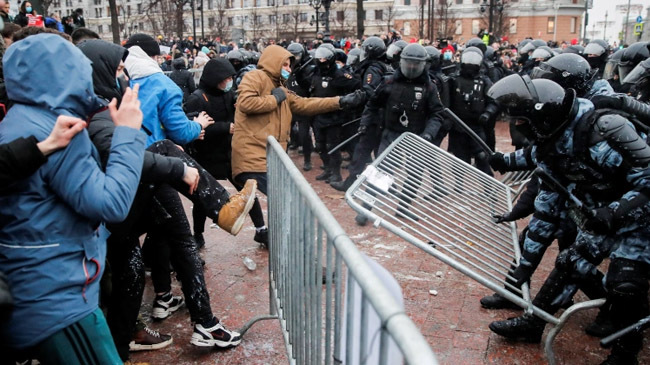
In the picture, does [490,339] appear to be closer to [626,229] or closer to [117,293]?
[626,229]

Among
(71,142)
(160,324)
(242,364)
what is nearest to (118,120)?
(71,142)

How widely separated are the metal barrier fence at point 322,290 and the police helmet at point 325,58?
550cm

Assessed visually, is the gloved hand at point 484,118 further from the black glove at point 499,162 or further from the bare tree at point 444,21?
the bare tree at point 444,21

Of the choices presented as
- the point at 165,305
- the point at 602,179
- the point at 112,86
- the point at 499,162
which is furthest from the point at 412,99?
the point at 112,86

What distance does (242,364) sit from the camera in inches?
138

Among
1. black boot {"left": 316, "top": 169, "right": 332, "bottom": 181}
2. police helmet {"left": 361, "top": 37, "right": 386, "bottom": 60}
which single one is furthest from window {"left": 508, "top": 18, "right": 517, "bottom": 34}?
black boot {"left": 316, "top": 169, "right": 332, "bottom": 181}

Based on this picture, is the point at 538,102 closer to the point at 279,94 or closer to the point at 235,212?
the point at 235,212

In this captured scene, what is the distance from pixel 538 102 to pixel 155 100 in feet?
8.36

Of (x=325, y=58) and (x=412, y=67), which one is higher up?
(x=325, y=58)

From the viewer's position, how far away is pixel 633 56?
636 cm

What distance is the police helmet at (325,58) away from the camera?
854 centimetres

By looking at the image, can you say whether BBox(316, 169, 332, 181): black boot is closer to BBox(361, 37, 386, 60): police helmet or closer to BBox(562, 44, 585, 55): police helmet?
BBox(361, 37, 386, 60): police helmet

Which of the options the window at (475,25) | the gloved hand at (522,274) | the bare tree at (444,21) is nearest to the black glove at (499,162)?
the gloved hand at (522,274)

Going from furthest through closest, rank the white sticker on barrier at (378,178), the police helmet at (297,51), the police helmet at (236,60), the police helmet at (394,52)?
the police helmet at (297,51) → the police helmet at (236,60) → the police helmet at (394,52) → the white sticker on barrier at (378,178)
